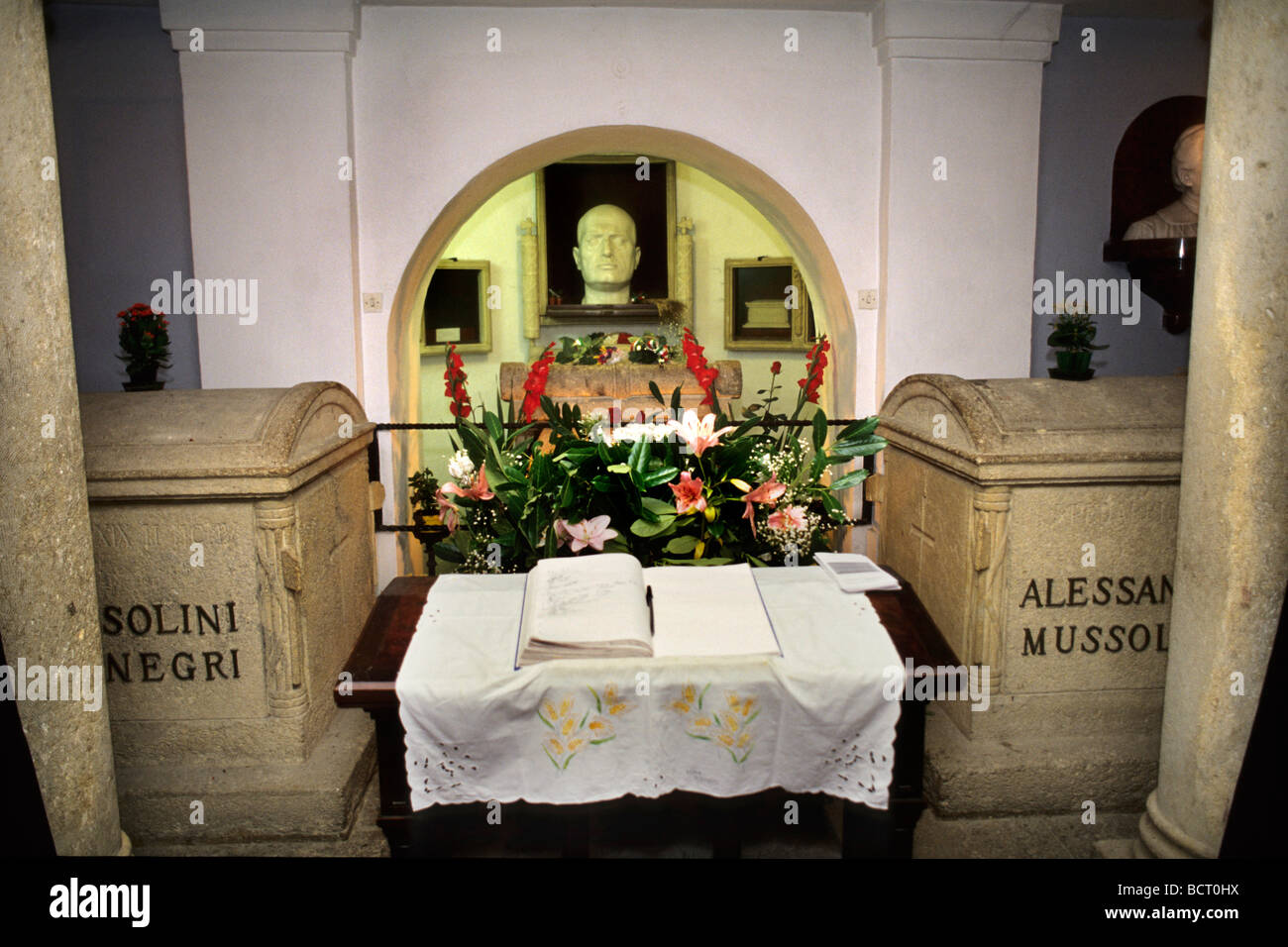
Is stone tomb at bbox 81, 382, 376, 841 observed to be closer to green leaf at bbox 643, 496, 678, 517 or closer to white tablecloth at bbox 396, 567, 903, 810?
white tablecloth at bbox 396, 567, 903, 810

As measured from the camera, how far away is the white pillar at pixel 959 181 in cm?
484

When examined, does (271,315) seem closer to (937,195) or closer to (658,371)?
(658,371)

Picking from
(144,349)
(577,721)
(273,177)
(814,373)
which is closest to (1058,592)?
(577,721)

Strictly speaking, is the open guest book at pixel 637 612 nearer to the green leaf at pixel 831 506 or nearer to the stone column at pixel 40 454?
the green leaf at pixel 831 506

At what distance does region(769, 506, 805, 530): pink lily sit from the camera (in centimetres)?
277

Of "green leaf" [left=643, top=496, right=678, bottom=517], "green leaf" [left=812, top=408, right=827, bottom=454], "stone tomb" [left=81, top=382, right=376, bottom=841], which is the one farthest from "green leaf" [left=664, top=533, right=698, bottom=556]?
"stone tomb" [left=81, top=382, right=376, bottom=841]

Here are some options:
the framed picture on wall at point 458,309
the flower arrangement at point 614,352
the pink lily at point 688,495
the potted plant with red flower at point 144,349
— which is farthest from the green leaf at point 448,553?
the framed picture on wall at point 458,309

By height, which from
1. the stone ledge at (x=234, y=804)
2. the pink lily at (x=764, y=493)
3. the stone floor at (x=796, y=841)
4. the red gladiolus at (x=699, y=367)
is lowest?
the stone floor at (x=796, y=841)

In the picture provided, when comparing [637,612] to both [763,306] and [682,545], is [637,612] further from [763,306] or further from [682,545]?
[763,306]

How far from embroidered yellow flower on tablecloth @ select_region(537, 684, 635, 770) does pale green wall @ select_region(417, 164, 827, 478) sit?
7018 millimetres

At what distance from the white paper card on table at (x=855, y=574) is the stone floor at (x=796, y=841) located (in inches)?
25.6

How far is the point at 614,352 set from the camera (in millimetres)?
7219

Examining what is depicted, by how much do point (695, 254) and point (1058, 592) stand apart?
7.15m

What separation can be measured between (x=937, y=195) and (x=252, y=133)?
3.42 metres
